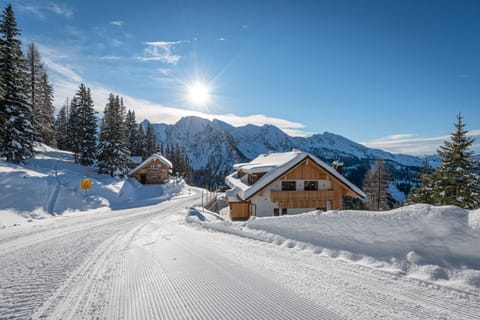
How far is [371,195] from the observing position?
31.1m

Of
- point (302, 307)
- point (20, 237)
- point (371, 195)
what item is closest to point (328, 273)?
point (302, 307)

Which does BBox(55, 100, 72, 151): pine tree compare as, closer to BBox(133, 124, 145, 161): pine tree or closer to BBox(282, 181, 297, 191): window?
BBox(133, 124, 145, 161): pine tree

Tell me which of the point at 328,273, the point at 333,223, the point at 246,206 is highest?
the point at 333,223

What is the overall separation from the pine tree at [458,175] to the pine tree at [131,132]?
53.2 metres

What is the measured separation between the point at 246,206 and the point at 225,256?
16.5m

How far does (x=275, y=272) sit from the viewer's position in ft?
17.4

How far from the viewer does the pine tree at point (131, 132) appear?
5338cm

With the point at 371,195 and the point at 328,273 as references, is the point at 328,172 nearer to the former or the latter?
the point at 371,195

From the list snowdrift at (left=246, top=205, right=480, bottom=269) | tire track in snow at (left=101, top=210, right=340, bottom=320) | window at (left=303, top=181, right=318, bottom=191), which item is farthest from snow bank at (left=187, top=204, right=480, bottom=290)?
window at (left=303, top=181, right=318, bottom=191)

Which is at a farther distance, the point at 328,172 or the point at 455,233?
the point at 328,172

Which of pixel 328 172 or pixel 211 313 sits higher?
pixel 328 172

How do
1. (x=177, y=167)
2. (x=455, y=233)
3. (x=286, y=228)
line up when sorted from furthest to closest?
1. (x=177, y=167)
2. (x=286, y=228)
3. (x=455, y=233)

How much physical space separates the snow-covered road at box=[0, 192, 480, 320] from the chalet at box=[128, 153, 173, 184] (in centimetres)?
3873

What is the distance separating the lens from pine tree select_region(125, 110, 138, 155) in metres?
53.4
